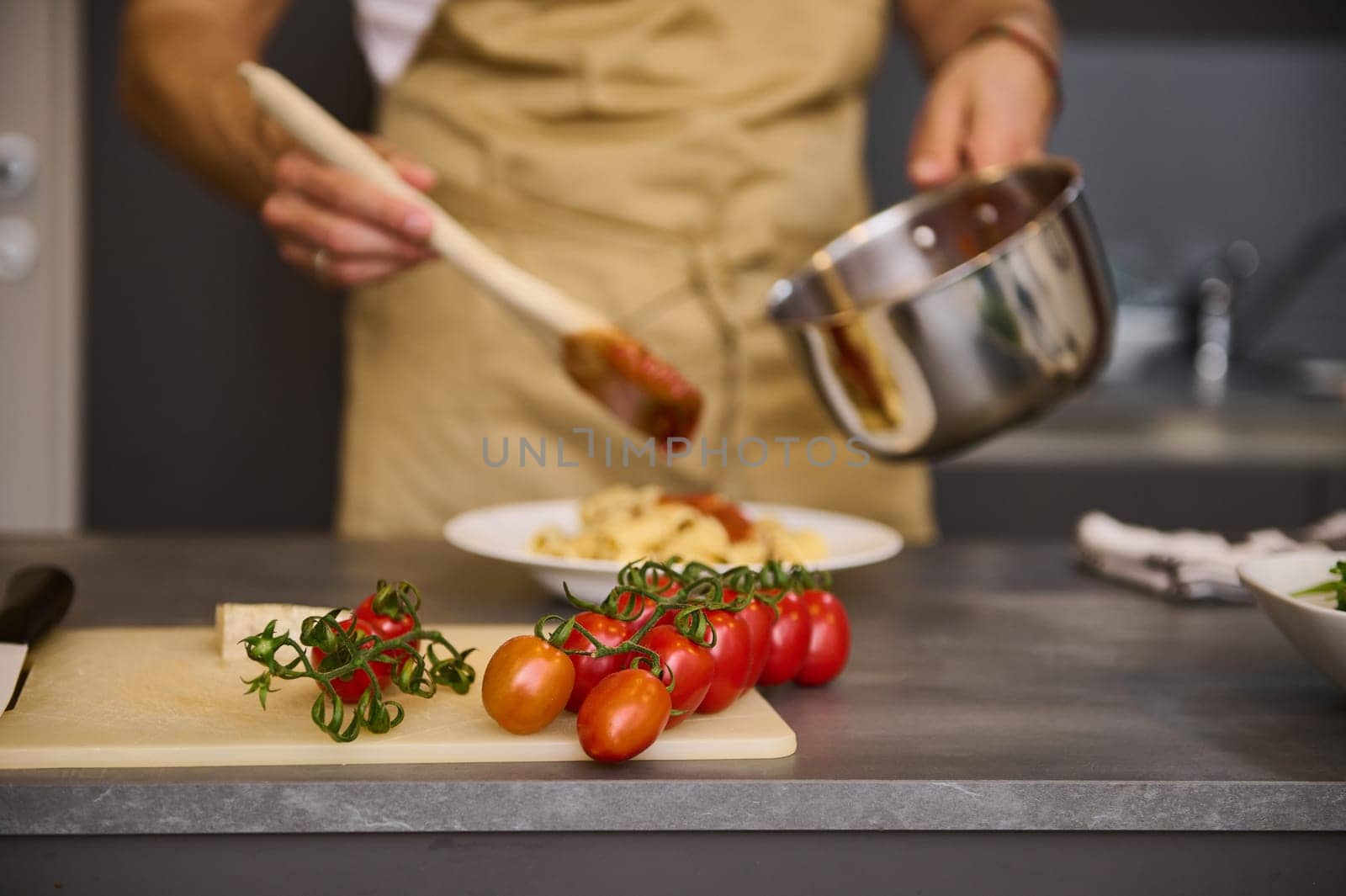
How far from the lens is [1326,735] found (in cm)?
79

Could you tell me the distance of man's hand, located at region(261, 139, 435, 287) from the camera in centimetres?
113

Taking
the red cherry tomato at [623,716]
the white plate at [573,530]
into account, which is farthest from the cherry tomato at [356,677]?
the white plate at [573,530]

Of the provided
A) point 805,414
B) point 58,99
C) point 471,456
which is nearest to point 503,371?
point 471,456

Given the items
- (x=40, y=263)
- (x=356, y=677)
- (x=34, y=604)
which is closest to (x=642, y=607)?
(x=356, y=677)

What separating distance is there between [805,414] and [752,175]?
27cm

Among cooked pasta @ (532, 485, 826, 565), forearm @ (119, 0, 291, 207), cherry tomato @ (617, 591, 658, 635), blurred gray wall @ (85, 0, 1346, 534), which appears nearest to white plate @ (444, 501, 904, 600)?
cooked pasta @ (532, 485, 826, 565)

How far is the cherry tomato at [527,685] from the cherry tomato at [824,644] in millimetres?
203

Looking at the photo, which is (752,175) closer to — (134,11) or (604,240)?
(604,240)

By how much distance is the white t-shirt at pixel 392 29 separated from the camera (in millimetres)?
1519

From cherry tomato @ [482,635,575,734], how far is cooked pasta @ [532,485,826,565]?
11.5 inches

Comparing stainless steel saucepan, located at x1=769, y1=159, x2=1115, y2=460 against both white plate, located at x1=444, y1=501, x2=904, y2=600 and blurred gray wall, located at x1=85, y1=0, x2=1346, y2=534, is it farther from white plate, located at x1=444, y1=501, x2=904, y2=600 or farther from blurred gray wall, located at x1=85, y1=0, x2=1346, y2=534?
blurred gray wall, located at x1=85, y1=0, x2=1346, y2=534

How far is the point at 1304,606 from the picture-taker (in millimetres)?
764

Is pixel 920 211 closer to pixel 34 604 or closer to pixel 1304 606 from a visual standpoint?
pixel 1304 606

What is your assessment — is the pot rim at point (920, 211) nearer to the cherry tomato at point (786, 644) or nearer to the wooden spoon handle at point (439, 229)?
the wooden spoon handle at point (439, 229)
